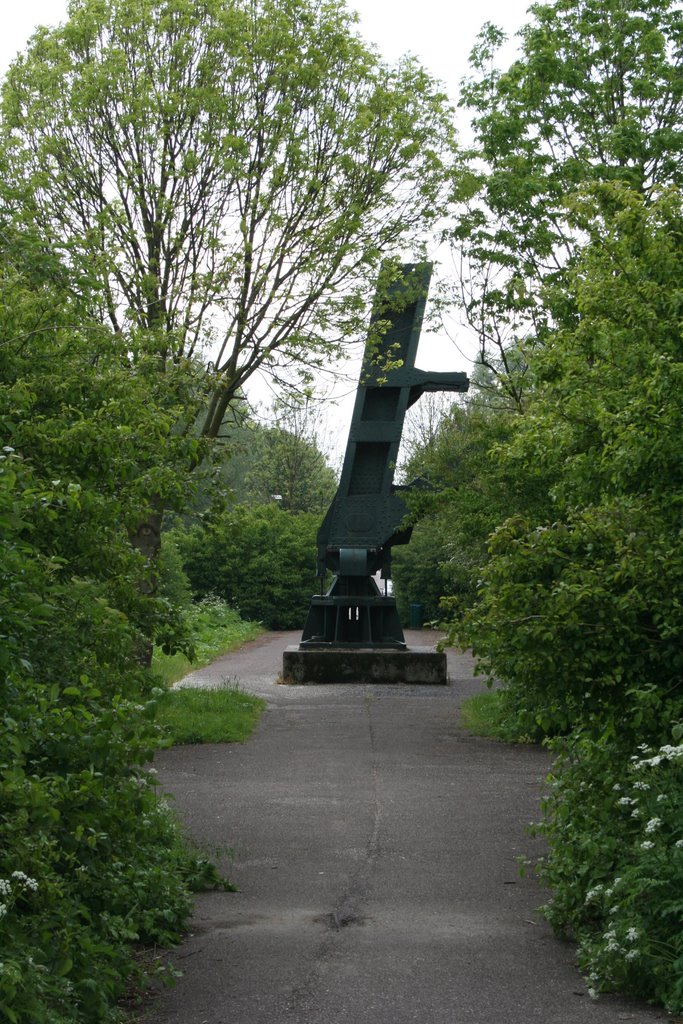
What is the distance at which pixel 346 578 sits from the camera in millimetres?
23188

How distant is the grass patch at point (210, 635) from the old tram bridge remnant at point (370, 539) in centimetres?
269

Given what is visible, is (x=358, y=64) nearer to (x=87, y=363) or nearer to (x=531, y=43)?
(x=531, y=43)

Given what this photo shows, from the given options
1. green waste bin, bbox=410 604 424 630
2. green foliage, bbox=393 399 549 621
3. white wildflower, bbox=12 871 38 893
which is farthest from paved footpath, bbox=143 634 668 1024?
green waste bin, bbox=410 604 424 630

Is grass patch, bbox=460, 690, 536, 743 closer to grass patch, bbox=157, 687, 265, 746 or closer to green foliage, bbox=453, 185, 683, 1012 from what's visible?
grass patch, bbox=157, 687, 265, 746

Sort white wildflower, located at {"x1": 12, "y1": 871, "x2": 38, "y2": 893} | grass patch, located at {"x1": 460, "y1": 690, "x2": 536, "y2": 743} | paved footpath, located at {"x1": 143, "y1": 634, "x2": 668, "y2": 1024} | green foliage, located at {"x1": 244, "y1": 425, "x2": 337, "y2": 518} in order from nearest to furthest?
white wildflower, located at {"x1": 12, "y1": 871, "x2": 38, "y2": 893} → paved footpath, located at {"x1": 143, "y1": 634, "x2": 668, "y2": 1024} → grass patch, located at {"x1": 460, "y1": 690, "x2": 536, "y2": 743} → green foliage, located at {"x1": 244, "y1": 425, "x2": 337, "y2": 518}

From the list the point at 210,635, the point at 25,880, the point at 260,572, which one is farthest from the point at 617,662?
the point at 260,572

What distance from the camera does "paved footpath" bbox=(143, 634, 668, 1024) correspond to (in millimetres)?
A: 5676

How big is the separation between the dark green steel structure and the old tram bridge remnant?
18 millimetres

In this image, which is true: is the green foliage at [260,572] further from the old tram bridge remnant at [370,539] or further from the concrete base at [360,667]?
the concrete base at [360,667]

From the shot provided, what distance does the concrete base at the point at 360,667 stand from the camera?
22.1 metres

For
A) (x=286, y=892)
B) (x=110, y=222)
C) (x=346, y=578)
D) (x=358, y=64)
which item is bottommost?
(x=286, y=892)

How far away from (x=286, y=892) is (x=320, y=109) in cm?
1415

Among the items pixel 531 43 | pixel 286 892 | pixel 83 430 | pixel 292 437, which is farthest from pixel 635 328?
pixel 292 437

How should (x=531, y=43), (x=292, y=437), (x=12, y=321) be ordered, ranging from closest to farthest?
(x=12, y=321) → (x=531, y=43) → (x=292, y=437)
